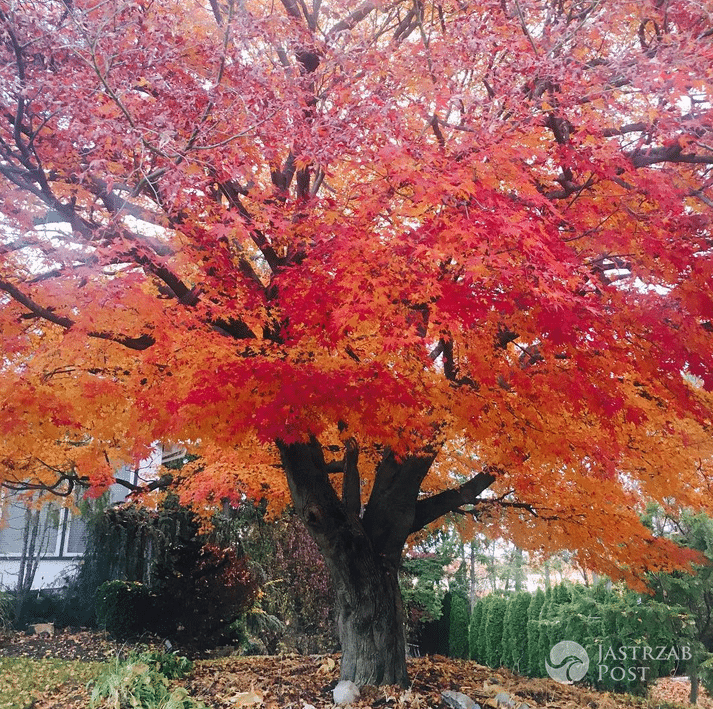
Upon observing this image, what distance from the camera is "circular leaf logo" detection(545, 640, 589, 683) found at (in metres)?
12.0

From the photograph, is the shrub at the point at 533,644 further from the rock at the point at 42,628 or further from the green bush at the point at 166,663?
the rock at the point at 42,628

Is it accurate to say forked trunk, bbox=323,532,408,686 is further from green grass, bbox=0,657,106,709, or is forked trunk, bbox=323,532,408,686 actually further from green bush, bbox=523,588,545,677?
green bush, bbox=523,588,545,677

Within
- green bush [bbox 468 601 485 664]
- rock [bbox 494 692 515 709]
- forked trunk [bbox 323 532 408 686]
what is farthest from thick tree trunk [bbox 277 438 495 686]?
green bush [bbox 468 601 485 664]

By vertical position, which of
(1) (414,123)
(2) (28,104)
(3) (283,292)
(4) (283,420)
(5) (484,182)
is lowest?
(4) (283,420)

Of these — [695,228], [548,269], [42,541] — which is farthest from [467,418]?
[42,541]

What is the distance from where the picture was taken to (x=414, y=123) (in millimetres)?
6699

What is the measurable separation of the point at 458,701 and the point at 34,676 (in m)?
6.61

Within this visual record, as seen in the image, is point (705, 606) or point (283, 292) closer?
point (283, 292)

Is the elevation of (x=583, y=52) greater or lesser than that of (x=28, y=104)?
greater

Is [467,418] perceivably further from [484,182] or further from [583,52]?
[583,52]

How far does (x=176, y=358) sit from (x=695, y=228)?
17.3 feet

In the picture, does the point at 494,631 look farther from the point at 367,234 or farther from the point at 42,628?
the point at 367,234

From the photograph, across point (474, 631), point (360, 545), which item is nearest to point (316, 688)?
point (360, 545)

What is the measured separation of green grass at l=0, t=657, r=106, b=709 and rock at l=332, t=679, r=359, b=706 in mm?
3620
